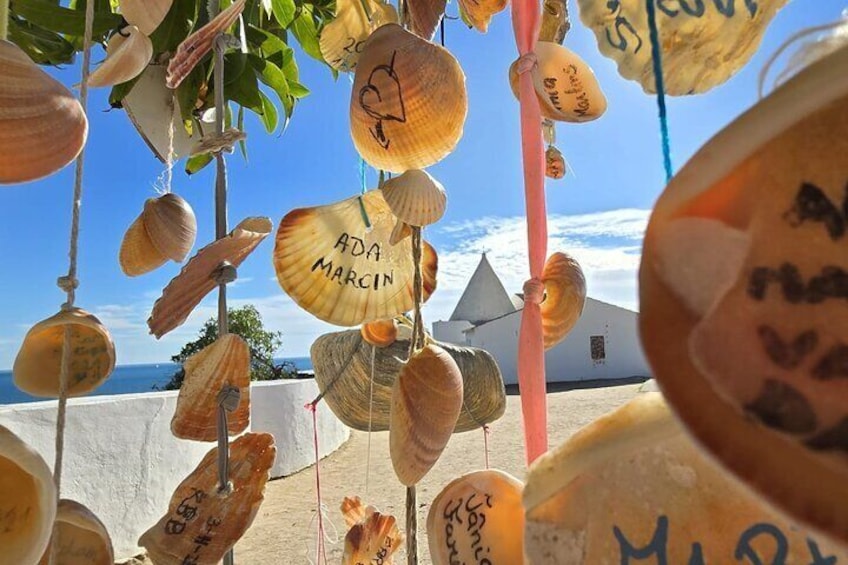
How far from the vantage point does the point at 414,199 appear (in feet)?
1.40

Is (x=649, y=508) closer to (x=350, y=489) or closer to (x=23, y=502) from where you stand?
(x=23, y=502)

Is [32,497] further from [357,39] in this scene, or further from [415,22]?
[357,39]

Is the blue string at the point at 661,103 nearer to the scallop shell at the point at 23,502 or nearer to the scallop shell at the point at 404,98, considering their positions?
the scallop shell at the point at 404,98

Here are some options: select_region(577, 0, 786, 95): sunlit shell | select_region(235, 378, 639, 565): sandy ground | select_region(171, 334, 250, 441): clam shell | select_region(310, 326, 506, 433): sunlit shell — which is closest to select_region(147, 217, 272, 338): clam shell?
select_region(171, 334, 250, 441): clam shell

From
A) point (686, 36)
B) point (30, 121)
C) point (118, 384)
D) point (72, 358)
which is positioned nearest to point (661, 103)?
point (686, 36)

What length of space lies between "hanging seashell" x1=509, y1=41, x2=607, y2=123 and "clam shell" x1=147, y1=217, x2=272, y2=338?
0.24m

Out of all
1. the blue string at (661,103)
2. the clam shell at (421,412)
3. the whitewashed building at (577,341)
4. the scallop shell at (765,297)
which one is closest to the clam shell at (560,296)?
the clam shell at (421,412)

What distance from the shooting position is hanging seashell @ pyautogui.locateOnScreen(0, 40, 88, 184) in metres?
0.27

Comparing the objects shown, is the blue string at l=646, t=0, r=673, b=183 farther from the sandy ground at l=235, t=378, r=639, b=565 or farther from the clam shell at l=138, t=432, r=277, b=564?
the sandy ground at l=235, t=378, r=639, b=565

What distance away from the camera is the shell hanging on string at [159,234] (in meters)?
0.57

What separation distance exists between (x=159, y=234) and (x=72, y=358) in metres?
0.21

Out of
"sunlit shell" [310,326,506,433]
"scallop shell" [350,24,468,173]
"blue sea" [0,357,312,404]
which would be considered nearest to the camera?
"scallop shell" [350,24,468,173]

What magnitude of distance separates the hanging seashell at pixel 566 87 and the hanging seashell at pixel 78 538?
1.29 ft

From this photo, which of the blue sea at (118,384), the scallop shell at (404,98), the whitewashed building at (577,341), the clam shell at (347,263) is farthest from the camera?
the whitewashed building at (577,341)
